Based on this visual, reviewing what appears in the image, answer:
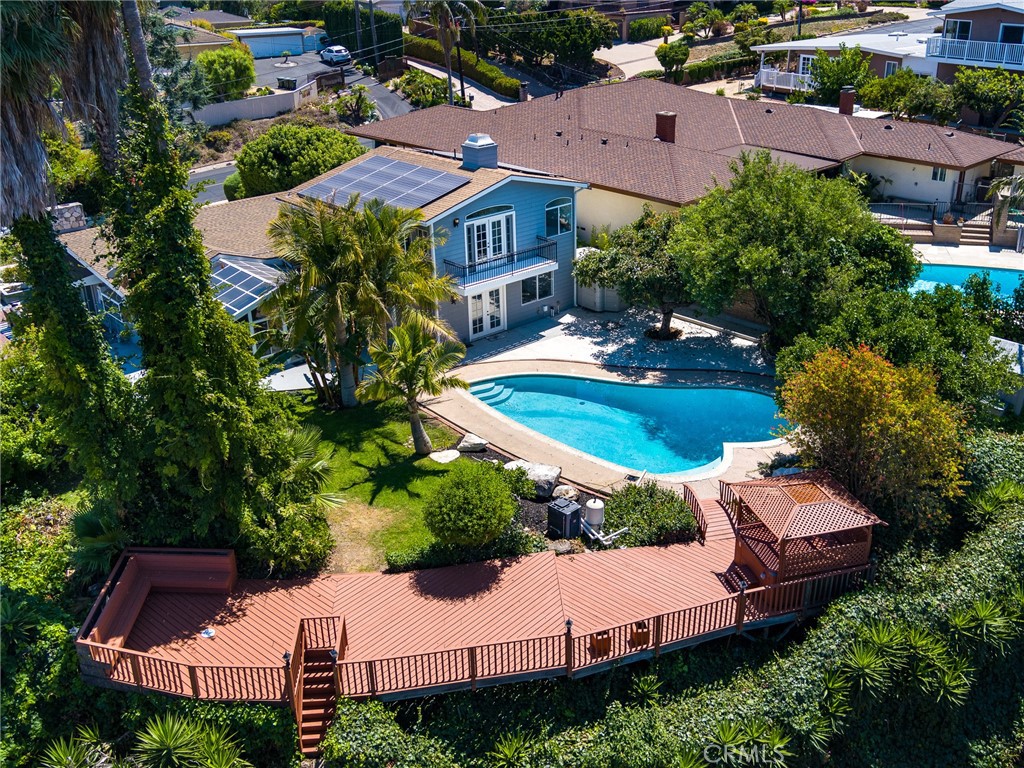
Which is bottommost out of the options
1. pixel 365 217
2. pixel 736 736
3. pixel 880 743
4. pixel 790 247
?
pixel 880 743

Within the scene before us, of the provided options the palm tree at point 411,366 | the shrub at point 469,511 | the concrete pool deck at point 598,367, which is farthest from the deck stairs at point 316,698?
the concrete pool deck at point 598,367

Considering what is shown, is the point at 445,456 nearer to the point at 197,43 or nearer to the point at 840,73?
the point at 840,73

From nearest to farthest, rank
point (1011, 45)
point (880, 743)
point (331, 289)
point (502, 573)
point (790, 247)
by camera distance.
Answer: point (880, 743) → point (502, 573) → point (331, 289) → point (790, 247) → point (1011, 45)

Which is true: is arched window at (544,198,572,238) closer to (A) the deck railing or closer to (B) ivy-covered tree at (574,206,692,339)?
(B) ivy-covered tree at (574,206,692,339)

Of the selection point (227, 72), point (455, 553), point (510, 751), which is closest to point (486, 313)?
point (455, 553)

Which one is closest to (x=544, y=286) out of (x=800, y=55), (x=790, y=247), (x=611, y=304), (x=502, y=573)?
(x=611, y=304)

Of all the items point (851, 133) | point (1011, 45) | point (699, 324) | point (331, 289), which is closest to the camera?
point (331, 289)

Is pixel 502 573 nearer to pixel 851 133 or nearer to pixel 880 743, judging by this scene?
pixel 880 743
